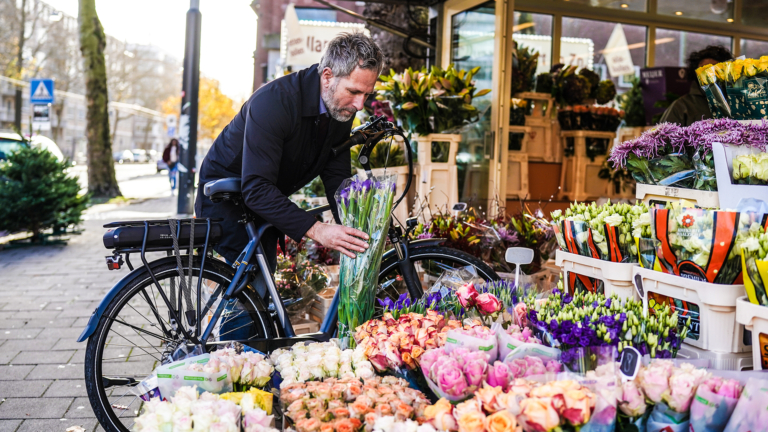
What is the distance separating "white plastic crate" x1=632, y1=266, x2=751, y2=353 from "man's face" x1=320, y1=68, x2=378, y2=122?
1.39 meters

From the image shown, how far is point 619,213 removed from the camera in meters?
2.36

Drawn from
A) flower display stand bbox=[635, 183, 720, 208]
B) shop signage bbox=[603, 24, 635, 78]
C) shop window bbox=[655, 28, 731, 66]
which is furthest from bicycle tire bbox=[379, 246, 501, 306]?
shop window bbox=[655, 28, 731, 66]

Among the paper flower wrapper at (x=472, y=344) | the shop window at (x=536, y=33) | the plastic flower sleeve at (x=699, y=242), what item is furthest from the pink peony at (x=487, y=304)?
the shop window at (x=536, y=33)

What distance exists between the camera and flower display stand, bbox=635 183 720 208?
240 centimetres

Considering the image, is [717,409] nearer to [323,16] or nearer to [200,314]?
[200,314]

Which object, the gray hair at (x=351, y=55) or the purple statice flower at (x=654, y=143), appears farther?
the gray hair at (x=351, y=55)

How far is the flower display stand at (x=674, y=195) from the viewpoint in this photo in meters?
2.40

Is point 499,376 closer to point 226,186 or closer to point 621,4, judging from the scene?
point 226,186

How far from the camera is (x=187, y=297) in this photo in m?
2.74

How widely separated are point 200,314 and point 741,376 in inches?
80.3

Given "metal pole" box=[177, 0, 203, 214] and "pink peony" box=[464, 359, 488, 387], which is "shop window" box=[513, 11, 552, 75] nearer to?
"metal pole" box=[177, 0, 203, 214]

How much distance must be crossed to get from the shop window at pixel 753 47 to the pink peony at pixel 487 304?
8445 mm

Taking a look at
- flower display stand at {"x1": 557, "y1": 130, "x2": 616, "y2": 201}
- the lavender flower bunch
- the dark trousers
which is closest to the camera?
the lavender flower bunch

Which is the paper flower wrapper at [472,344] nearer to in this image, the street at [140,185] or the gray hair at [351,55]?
the gray hair at [351,55]
